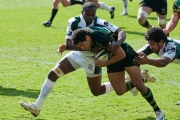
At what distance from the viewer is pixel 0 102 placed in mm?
9859

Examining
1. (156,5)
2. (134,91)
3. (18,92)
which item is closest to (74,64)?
(134,91)

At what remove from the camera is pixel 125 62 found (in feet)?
28.5

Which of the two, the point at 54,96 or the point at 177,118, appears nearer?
the point at 177,118

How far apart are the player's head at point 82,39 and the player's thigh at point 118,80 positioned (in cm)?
97

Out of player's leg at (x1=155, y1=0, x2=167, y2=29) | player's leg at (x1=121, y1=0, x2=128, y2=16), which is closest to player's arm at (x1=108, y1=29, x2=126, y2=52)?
player's leg at (x1=155, y1=0, x2=167, y2=29)

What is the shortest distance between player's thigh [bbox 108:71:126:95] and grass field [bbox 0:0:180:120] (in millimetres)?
463

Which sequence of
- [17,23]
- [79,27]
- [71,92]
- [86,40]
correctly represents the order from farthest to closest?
[17,23], [71,92], [79,27], [86,40]

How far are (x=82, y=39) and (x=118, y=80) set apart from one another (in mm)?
1257

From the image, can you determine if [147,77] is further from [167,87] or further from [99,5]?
[99,5]

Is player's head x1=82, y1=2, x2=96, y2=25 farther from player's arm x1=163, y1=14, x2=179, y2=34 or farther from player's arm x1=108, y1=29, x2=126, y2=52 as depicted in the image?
player's arm x1=163, y1=14, x2=179, y2=34

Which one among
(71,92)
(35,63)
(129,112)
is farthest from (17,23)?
(129,112)

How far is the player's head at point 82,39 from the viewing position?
8.05m

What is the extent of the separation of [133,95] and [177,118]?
1511 millimetres

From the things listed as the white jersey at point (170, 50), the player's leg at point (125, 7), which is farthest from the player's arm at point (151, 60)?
the player's leg at point (125, 7)
